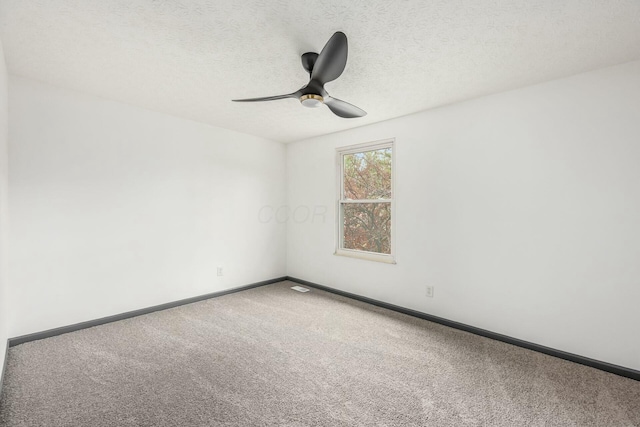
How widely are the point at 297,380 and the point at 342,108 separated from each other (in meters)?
2.18

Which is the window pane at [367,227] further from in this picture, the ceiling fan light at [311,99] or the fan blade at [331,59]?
the fan blade at [331,59]

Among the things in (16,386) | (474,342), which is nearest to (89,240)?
(16,386)

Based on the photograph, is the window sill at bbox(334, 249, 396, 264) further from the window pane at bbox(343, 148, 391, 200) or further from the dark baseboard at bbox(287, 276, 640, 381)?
the window pane at bbox(343, 148, 391, 200)

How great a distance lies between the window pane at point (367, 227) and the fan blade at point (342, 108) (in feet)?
5.03

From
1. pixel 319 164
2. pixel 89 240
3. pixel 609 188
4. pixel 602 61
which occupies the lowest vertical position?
pixel 89 240

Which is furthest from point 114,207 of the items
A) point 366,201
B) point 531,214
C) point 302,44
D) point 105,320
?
point 531,214

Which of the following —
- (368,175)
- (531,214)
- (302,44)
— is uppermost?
(302,44)

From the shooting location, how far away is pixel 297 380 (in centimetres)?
212

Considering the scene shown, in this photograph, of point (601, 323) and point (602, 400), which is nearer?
point (602, 400)

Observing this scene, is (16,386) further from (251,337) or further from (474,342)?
(474,342)

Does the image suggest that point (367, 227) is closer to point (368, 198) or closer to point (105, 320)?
point (368, 198)

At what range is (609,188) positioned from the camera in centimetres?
227

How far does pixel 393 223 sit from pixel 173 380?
274 centimetres

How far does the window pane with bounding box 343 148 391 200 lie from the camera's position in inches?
149
